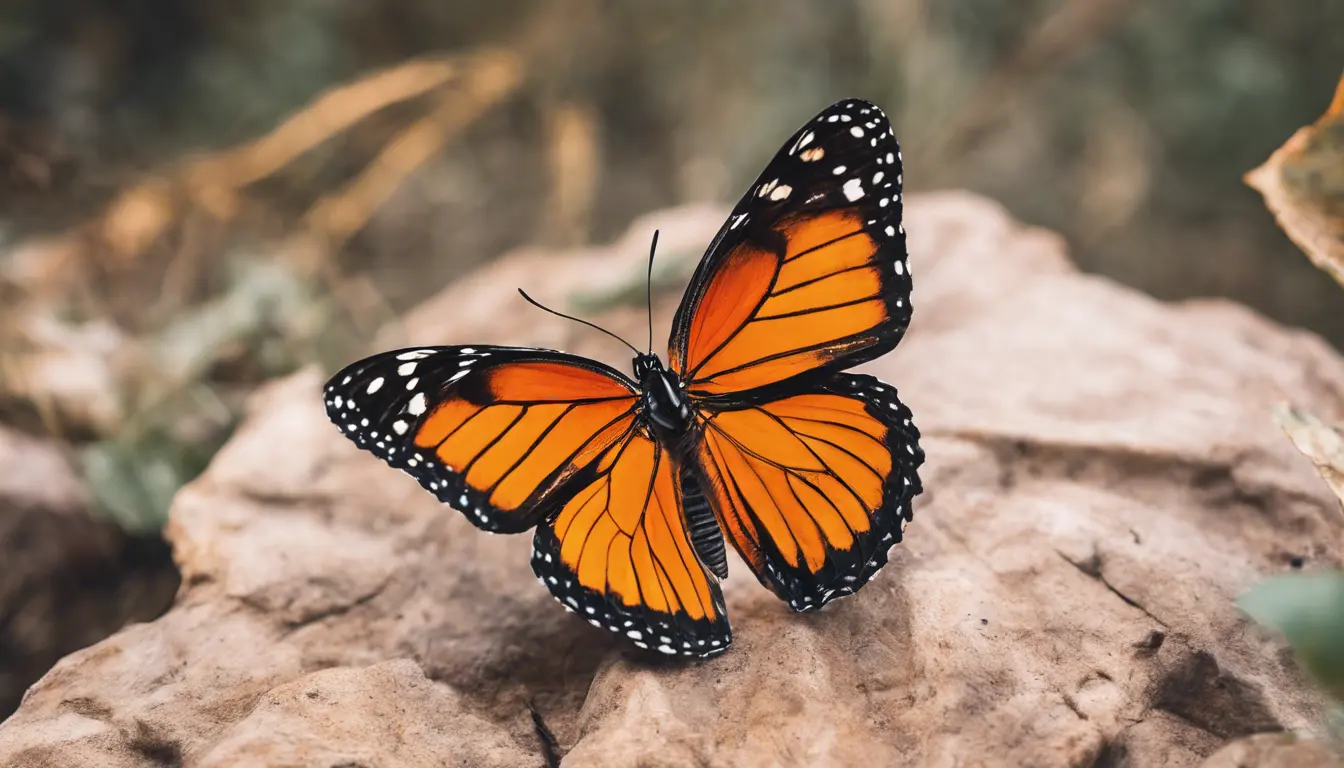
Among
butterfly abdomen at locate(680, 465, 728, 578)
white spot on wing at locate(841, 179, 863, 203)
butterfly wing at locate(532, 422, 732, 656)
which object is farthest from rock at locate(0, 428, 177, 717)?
white spot on wing at locate(841, 179, 863, 203)

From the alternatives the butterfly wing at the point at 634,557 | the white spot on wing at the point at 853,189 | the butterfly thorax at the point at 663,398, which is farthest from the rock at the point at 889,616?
the white spot on wing at the point at 853,189

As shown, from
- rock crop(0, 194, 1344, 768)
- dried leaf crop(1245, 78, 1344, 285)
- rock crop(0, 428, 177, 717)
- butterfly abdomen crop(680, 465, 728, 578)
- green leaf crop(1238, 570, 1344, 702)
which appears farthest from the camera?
rock crop(0, 428, 177, 717)

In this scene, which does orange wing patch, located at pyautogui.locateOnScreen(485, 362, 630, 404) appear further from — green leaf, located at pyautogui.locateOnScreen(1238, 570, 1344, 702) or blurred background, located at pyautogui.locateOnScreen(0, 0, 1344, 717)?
blurred background, located at pyautogui.locateOnScreen(0, 0, 1344, 717)

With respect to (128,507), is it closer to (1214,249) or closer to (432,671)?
(432,671)

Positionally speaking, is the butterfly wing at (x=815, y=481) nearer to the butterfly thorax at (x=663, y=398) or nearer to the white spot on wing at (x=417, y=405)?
the butterfly thorax at (x=663, y=398)

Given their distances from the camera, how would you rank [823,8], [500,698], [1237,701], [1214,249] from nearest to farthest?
[1237,701], [500,698], [1214,249], [823,8]

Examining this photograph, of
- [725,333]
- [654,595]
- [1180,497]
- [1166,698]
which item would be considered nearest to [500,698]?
[654,595]
